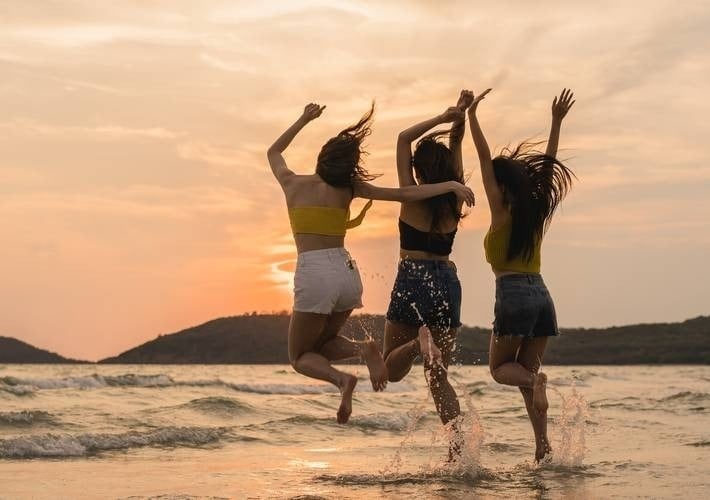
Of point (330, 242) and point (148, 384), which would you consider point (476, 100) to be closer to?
point (330, 242)

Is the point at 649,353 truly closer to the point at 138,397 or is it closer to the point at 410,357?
the point at 138,397

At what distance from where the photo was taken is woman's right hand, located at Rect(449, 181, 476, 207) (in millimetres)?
7477

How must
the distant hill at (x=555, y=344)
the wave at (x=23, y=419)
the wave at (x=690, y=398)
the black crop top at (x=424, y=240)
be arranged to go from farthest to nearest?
the distant hill at (x=555, y=344), the wave at (x=690, y=398), the wave at (x=23, y=419), the black crop top at (x=424, y=240)

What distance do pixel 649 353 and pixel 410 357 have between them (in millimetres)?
79793

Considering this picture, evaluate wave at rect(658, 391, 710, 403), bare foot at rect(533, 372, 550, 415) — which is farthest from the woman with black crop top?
wave at rect(658, 391, 710, 403)

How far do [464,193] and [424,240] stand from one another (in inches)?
31.2

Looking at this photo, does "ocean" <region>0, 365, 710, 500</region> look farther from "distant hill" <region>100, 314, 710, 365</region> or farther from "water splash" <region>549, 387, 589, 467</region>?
"distant hill" <region>100, 314, 710, 365</region>

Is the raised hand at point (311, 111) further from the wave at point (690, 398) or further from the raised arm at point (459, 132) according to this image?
the wave at point (690, 398)

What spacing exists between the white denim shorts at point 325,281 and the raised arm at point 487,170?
136 centimetres

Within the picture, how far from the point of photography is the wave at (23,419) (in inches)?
597

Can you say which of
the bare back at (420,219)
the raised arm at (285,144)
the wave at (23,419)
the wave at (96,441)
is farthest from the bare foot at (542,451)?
the wave at (23,419)

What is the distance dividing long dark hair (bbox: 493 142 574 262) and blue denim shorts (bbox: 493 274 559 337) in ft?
0.70

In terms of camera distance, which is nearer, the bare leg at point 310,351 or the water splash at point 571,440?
the bare leg at point 310,351

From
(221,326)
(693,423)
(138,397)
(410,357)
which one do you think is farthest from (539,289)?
(221,326)
